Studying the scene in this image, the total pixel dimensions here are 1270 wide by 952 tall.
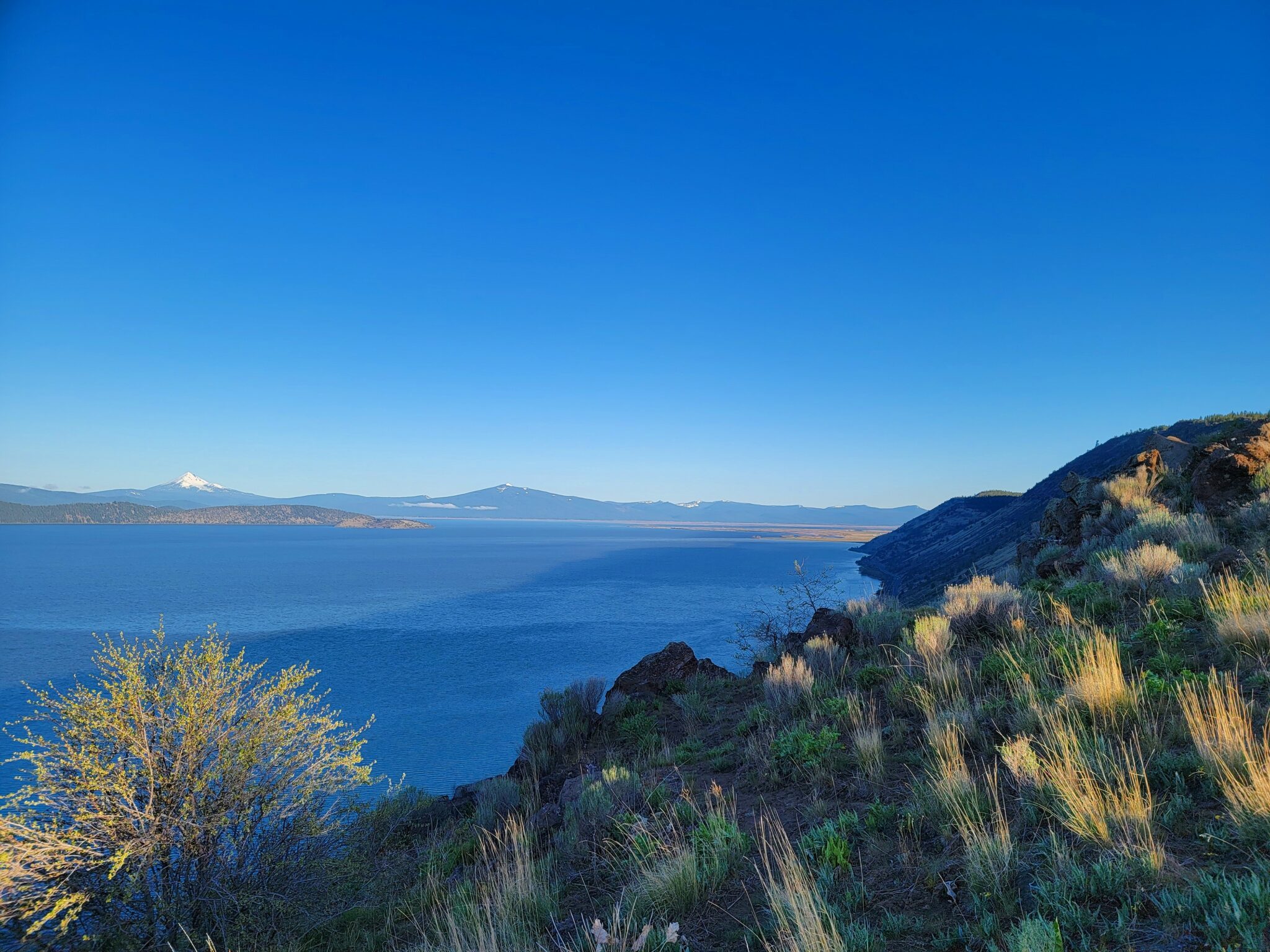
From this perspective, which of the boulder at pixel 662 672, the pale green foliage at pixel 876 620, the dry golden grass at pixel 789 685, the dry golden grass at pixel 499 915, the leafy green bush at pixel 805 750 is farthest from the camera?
the boulder at pixel 662 672

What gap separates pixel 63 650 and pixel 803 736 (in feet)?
142

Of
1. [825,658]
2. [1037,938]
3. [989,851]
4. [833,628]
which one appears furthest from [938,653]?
[1037,938]

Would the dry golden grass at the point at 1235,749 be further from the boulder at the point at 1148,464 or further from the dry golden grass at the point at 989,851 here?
the boulder at the point at 1148,464

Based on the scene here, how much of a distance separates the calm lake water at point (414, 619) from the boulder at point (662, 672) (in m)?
8.05

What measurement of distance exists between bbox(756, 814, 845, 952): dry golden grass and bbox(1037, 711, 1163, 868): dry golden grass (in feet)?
5.30

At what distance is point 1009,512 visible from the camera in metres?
56.8

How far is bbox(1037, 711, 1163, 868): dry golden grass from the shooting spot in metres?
3.16

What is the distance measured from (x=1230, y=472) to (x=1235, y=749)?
489 inches

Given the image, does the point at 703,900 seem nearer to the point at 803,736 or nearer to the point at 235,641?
the point at 803,736

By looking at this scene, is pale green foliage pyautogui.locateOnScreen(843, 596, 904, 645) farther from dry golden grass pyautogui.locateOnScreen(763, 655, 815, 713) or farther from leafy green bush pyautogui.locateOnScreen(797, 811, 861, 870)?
leafy green bush pyautogui.locateOnScreen(797, 811, 861, 870)

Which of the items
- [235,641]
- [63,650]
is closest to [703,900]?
[235,641]

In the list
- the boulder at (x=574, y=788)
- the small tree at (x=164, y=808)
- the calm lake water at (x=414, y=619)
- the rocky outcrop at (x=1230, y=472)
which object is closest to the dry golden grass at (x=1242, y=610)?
the rocky outcrop at (x=1230, y=472)

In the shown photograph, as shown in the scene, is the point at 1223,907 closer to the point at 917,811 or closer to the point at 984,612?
the point at 917,811

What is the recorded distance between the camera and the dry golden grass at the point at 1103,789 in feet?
10.4
